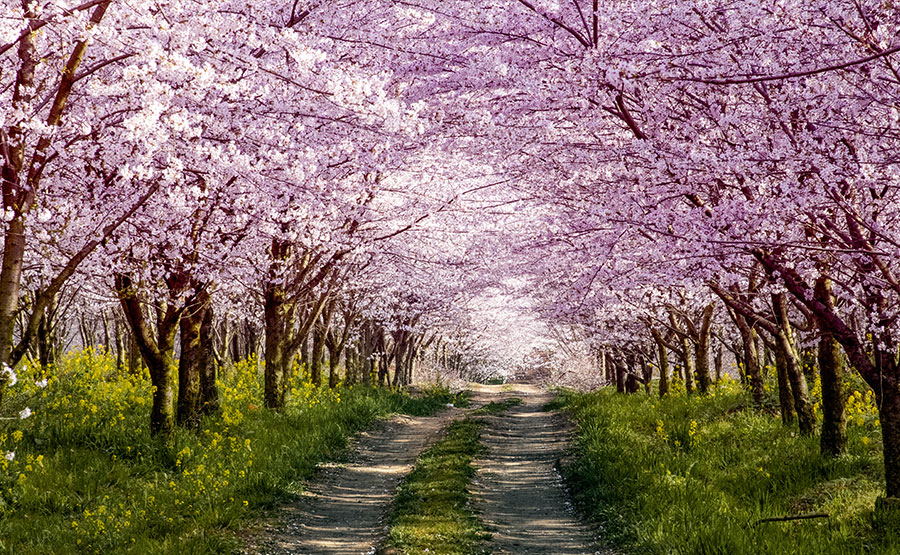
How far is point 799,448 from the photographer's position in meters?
10.6

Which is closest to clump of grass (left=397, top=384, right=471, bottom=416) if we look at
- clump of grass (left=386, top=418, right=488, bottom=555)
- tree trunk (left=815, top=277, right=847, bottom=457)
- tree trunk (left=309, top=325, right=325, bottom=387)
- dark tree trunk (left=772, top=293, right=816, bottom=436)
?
tree trunk (left=309, top=325, right=325, bottom=387)

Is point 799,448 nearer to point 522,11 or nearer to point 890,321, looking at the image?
point 890,321

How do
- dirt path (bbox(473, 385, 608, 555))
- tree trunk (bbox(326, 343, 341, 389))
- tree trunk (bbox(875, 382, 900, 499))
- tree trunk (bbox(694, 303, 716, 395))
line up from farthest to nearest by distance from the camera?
tree trunk (bbox(326, 343, 341, 389)) < tree trunk (bbox(694, 303, 716, 395)) < dirt path (bbox(473, 385, 608, 555)) < tree trunk (bbox(875, 382, 900, 499))

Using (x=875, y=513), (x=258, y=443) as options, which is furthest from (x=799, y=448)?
(x=258, y=443)

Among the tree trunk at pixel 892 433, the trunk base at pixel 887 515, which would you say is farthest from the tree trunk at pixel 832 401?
the trunk base at pixel 887 515

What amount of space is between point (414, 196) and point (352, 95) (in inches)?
287

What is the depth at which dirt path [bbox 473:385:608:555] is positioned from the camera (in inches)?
317

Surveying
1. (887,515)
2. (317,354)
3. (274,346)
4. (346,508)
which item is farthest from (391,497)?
(317,354)

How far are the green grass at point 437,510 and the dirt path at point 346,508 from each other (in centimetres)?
31

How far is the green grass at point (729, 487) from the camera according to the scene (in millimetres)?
6699

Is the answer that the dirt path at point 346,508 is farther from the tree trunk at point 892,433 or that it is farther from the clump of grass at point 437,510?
the tree trunk at point 892,433

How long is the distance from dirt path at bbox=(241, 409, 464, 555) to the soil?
0.01 meters

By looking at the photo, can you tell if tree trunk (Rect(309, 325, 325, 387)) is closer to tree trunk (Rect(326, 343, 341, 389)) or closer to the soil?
tree trunk (Rect(326, 343, 341, 389))

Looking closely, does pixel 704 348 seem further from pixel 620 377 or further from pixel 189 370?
pixel 189 370
